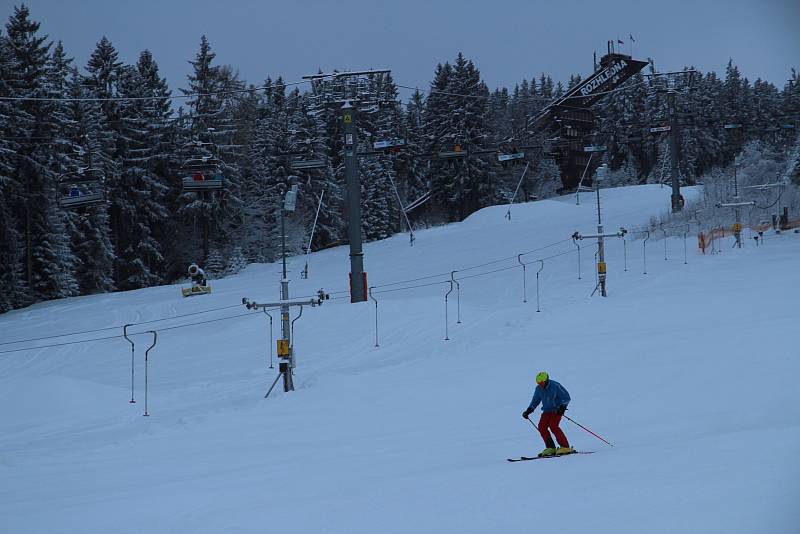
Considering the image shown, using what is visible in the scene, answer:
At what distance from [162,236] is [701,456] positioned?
2115 inches

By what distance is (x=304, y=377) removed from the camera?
19312 mm

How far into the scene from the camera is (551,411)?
11.5 meters

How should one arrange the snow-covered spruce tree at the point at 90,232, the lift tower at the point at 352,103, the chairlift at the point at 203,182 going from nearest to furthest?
the lift tower at the point at 352,103
the chairlift at the point at 203,182
the snow-covered spruce tree at the point at 90,232

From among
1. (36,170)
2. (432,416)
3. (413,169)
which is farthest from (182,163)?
(432,416)

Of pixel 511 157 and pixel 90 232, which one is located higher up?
pixel 511 157

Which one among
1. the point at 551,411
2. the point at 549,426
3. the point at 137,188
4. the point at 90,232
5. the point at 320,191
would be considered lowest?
the point at 549,426

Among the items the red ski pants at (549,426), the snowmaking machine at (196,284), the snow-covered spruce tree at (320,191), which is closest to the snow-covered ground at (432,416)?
the red ski pants at (549,426)

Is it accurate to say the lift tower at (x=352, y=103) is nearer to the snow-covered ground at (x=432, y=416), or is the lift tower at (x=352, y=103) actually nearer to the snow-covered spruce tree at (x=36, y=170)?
the snow-covered ground at (x=432, y=416)

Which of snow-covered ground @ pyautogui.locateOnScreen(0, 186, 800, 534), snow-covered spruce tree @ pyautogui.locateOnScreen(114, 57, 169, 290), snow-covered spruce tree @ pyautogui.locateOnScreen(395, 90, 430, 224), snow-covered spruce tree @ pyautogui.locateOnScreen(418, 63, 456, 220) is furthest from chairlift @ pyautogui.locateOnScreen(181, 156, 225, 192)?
snow-covered spruce tree @ pyautogui.locateOnScreen(395, 90, 430, 224)

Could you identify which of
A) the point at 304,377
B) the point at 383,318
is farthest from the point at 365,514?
the point at 383,318

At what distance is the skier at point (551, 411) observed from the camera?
11.3m

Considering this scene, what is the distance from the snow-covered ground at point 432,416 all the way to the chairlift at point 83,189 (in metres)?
4.59

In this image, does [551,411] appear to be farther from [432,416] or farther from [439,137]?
[439,137]

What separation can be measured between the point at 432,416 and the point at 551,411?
11.5ft
